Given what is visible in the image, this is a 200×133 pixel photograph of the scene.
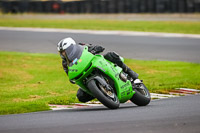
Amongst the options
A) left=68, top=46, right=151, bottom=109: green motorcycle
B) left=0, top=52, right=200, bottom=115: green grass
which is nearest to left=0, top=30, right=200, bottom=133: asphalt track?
left=68, top=46, right=151, bottom=109: green motorcycle

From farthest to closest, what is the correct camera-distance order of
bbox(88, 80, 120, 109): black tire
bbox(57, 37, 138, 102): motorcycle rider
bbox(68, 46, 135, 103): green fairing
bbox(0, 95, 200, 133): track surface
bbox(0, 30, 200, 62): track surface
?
1. bbox(0, 30, 200, 62): track surface
2. bbox(57, 37, 138, 102): motorcycle rider
3. bbox(68, 46, 135, 103): green fairing
4. bbox(88, 80, 120, 109): black tire
5. bbox(0, 95, 200, 133): track surface

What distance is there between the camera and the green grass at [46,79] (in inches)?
391

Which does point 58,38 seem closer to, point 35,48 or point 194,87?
point 35,48

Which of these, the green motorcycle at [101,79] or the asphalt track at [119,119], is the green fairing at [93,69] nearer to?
the green motorcycle at [101,79]

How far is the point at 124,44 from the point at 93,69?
43.8ft

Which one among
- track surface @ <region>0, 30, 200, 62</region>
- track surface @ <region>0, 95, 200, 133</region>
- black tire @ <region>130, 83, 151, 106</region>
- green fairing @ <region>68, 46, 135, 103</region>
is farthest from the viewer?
track surface @ <region>0, 30, 200, 62</region>

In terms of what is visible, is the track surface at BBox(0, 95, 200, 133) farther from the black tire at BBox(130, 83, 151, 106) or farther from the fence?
the fence

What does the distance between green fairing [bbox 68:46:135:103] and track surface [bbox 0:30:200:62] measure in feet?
29.6

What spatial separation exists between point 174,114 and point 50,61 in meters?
10.4

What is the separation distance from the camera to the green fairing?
7953 mm

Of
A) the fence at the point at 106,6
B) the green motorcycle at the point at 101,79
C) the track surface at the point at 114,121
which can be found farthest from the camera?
the fence at the point at 106,6

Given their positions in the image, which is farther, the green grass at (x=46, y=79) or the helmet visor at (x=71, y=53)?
the green grass at (x=46, y=79)

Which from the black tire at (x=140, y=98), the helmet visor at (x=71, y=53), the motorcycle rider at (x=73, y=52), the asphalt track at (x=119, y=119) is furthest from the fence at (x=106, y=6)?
the helmet visor at (x=71, y=53)

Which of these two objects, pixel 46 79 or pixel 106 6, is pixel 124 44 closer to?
pixel 46 79
